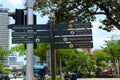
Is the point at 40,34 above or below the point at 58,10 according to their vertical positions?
below

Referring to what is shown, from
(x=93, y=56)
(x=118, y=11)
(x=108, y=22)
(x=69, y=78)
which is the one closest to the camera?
(x=118, y=11)

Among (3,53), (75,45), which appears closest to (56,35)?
(75,45)

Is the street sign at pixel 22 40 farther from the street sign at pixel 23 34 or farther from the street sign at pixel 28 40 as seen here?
the street sign at pixel 23 34

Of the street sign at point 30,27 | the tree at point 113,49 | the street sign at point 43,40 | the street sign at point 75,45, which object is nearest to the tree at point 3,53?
the tree at point 113,49

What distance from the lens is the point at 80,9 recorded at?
1822cm

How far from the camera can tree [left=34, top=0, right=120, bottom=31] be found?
17.6 m

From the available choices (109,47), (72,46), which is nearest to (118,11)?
(72,46)

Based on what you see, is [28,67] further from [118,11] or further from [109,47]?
[109,47]

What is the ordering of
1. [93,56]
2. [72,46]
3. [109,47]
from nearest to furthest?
[72,46] → [109,47] → [93,56]

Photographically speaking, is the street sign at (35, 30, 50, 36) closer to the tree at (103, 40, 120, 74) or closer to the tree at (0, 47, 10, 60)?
the tree at (103, 40, 120, 74)

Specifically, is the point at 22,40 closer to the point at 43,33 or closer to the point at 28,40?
the point at 28,40

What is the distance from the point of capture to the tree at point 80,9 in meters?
17.6

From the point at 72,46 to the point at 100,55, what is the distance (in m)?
62.8

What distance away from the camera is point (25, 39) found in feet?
43.3
